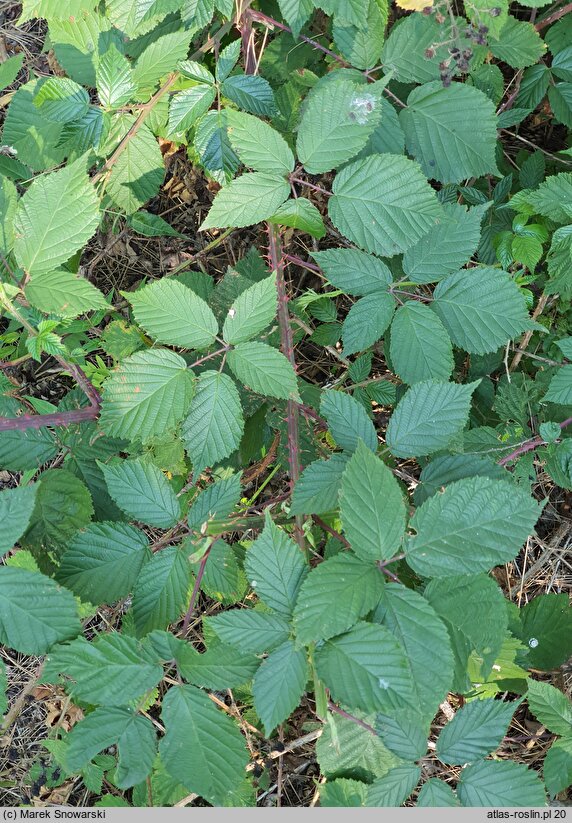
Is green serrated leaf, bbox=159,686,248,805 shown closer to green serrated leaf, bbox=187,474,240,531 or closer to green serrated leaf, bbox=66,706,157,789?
green serrated leaf, bbox=66,706,157,789

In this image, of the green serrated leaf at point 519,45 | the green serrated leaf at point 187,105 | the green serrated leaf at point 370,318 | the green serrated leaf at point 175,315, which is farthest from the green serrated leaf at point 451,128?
the green serrated leaf at point 175,315

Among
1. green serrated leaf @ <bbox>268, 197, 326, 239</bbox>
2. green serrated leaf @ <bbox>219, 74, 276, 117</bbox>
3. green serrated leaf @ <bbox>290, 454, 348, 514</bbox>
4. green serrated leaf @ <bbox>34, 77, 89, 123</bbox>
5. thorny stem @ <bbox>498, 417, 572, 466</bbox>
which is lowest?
thorny stem @ <bbox>498, 417, 572, 466</bbox>

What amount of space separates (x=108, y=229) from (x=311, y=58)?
3.79 feet

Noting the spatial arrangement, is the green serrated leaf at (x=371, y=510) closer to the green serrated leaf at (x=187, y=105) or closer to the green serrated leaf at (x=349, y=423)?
the green serrated leaf at (x=349, y=423)

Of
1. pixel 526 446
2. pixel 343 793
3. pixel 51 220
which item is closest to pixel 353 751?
pixel 343 793

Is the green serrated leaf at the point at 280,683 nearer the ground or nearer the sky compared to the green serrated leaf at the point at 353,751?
nearer the sky

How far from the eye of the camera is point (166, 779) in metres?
1.77

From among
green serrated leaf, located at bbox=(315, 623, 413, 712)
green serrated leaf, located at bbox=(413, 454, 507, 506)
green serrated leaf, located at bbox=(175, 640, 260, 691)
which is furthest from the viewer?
green serrated leaf, located at bbox=(413, 454, 507, 506)

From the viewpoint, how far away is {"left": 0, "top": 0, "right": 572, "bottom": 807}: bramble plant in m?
1.26

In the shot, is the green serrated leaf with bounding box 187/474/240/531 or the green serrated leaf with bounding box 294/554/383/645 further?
the green serrated leaf with bounding box 187/474/240/531

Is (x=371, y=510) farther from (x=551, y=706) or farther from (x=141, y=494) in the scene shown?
(x=551, y=706)

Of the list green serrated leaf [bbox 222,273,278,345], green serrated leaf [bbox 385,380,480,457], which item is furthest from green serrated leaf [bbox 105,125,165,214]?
green serrated leaf [bbox 385,380,480,457]

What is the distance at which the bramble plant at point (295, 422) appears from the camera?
1264 millimetres

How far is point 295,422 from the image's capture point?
168 centimetres
